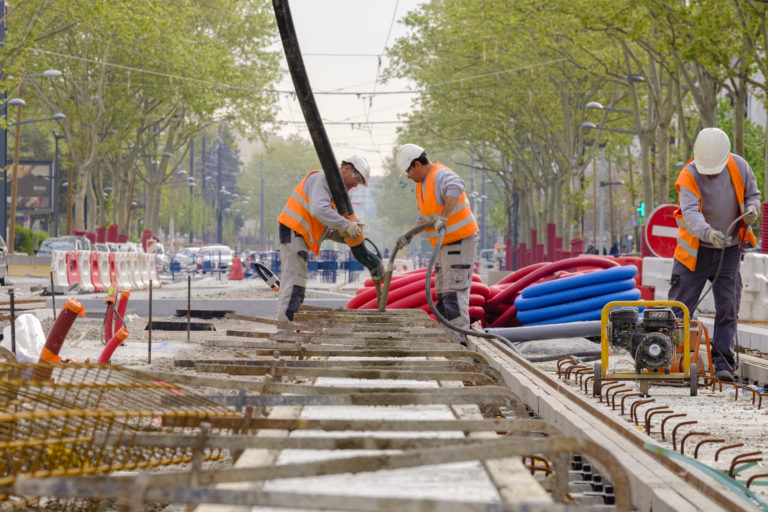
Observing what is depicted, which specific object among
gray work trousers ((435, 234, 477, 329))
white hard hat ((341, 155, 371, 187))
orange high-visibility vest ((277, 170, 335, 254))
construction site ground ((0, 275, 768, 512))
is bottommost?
construction site ground ((0, 275, 768, 512))

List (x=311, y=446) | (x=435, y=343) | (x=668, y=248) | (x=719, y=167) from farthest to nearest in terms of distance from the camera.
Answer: (x=668, y=248) → (x=719, y=167) → (x=435, y=343) → (x=311, y=446)

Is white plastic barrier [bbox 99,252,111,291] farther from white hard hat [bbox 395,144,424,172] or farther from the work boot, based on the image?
the work boot

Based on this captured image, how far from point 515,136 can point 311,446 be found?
2033 inches

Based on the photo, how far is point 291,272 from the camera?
10.3 meters

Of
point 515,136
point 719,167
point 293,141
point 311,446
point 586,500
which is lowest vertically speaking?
point 586,500

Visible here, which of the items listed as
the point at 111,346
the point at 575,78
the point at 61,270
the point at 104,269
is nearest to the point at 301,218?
the point at 111,346

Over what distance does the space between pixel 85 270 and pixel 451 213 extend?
18.2 m

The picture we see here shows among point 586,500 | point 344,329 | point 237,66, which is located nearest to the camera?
point 586,500

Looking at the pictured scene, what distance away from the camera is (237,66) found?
2051 inches

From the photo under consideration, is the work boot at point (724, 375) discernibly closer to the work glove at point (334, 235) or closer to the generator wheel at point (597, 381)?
the generator wheel at point (597, 381)

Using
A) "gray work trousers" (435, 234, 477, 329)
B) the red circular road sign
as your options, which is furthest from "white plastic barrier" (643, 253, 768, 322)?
"gray work trousers" (435, 234, 477, 329)

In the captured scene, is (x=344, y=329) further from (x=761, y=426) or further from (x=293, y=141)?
(x=293, y=141)

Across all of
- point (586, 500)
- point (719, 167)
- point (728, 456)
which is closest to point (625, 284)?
point (719, 167)

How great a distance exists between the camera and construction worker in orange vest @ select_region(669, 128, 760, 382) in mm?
9297
